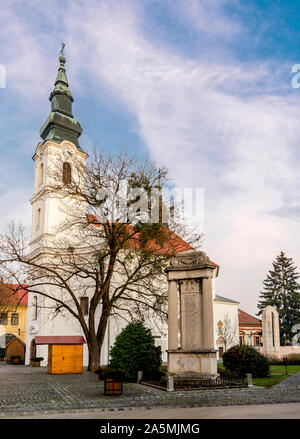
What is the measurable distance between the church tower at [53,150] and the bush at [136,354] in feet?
68.9

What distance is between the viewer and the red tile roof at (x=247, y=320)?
216 feet

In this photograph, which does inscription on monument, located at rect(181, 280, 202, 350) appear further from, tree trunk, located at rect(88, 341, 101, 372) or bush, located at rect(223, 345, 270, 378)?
tree trunk, located at rect(88, 341, 101, 372)

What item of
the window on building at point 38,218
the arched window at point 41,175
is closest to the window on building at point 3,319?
the window on building at point 38,218

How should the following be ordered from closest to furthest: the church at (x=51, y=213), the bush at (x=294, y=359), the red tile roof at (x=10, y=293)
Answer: the red tile roof at (x=10, y=293) < the bush at (x=294, y=359) < the church at (x=51, y=213)

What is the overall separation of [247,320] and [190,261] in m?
51.5

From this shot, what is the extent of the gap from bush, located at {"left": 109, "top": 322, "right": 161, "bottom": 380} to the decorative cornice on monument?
4.68 meters

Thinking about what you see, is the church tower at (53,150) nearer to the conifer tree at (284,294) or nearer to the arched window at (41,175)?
the arched window at (41,175)

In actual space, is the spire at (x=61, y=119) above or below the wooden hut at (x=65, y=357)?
above

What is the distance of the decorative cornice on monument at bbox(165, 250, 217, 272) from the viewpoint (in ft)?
62.2

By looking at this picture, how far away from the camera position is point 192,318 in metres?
18.6

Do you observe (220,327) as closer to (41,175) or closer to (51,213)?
(51,213)

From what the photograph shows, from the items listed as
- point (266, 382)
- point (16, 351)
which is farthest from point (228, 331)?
point (266, 382)
